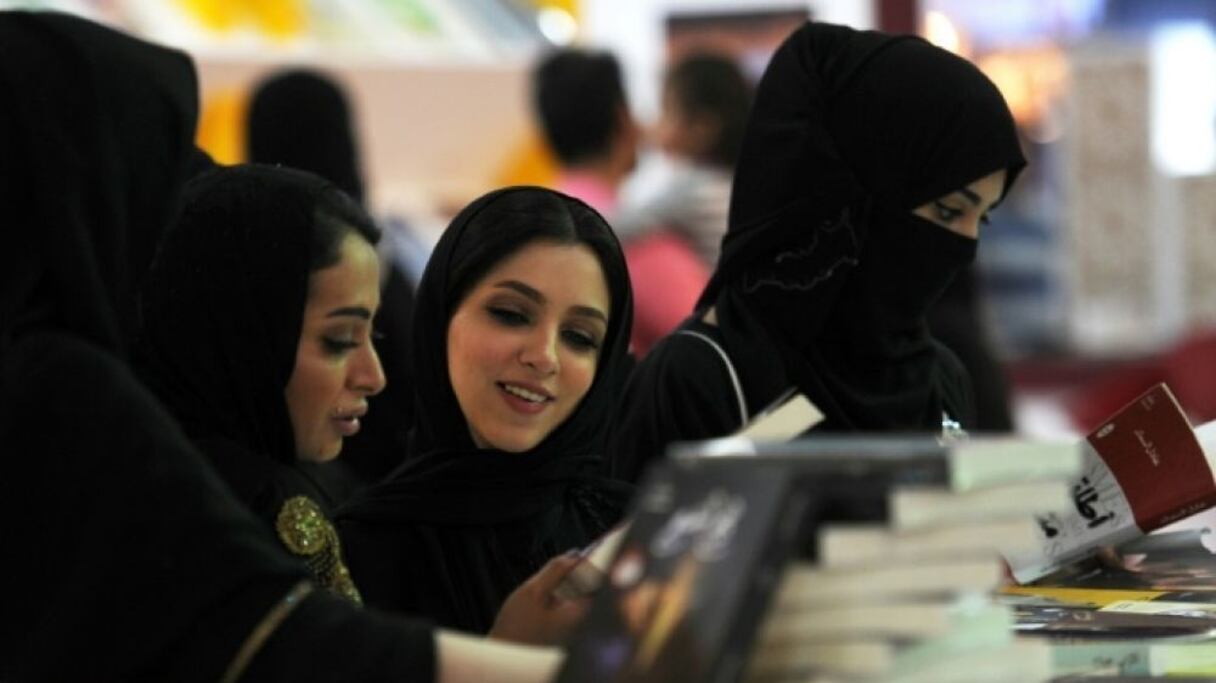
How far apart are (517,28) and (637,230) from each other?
8.88 feet

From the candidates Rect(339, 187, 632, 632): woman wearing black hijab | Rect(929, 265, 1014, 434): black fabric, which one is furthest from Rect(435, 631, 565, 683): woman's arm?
Rect(929, 265, 1014, 434): black fabric

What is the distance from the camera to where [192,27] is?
653cm

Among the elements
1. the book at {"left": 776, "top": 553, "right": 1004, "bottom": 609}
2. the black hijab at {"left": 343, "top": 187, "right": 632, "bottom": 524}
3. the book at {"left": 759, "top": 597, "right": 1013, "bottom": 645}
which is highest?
the book at {"left": 776, "top": 553, "right": 1004, "bottom": 609}

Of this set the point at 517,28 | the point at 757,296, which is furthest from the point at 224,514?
the point at 517,28

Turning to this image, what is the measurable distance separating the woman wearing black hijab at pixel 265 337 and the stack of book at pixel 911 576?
89 centimetres

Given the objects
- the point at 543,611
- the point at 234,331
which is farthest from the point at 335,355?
the point at 543,611

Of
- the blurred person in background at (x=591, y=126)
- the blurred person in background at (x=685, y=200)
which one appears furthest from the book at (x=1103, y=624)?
the blurred person in background at (x=591, y=126)

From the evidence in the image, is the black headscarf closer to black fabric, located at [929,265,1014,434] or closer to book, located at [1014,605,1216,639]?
black fabric, located at [929,265,1014,434]

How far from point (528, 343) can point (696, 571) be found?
1.00 metres

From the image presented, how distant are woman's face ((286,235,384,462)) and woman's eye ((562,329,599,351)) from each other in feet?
0.69

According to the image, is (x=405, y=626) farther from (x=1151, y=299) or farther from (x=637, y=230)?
(x=1151, y=299)

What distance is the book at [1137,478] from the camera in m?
2.36

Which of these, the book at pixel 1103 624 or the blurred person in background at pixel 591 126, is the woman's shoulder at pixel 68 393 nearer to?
the book at pixel 1103 624

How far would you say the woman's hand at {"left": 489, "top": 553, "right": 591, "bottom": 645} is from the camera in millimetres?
1810
